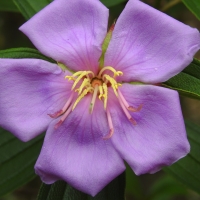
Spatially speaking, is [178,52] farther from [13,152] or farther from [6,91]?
[13,152]

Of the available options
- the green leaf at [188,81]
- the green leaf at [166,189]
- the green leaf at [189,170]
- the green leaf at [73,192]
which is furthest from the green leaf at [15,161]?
the green leaf at [166,189]

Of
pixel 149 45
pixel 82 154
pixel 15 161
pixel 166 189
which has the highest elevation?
Answer: pixel 149 45

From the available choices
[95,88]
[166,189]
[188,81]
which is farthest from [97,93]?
[166,189]

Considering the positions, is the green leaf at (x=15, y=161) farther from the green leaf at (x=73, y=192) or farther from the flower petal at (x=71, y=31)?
the flower petal at (x=71, y=31)

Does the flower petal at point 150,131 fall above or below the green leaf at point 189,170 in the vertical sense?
above

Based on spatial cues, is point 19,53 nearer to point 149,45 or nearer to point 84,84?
point 84,84
